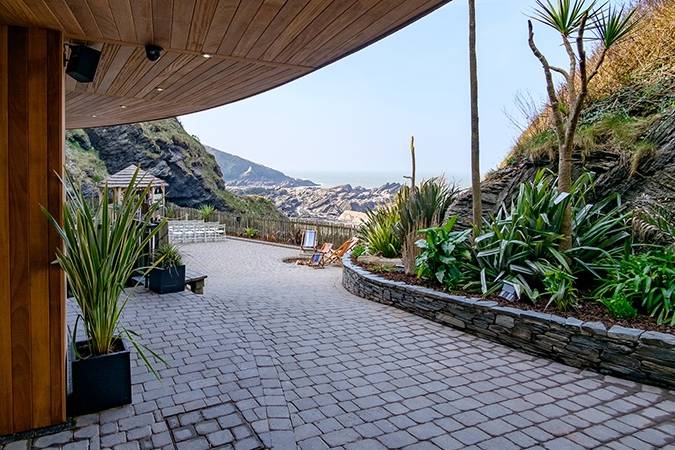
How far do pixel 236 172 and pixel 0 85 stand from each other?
4980cm

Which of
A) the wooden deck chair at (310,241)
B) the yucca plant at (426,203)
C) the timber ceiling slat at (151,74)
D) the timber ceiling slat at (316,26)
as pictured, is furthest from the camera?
the wooden deck chair at (310,241)

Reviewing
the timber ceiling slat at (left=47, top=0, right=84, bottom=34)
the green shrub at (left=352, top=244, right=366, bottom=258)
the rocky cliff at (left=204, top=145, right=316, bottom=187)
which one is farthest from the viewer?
the rocky cliff at (left=204, top=145, right=316, bottom=187)

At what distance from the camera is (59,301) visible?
232cm

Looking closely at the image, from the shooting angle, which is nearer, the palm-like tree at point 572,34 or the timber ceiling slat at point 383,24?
the timber ceiling slat at point 383,24

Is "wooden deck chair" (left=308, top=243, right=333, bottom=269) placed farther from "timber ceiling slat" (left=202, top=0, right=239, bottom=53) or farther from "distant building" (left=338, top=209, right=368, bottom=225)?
"timber ceiling slat" (left=202, top=0, right=239, bottom=53)

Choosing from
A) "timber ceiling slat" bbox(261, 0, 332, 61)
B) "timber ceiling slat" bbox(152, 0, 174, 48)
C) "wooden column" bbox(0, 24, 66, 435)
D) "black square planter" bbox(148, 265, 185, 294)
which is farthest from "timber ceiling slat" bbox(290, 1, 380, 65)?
"black square planter" bbox(148, 265, 185, 294)

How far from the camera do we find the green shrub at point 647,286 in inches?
134

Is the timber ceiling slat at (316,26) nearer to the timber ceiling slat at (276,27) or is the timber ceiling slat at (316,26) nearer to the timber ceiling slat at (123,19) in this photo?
the timber ceiling slat at (276,27)

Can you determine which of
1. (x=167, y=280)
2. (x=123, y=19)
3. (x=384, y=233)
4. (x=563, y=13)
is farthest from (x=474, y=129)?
(x=167, y=280)

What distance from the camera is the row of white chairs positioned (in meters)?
13.0

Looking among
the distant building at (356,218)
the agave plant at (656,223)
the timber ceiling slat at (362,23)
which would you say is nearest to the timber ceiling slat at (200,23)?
the timber ceiling slat at (362,23)

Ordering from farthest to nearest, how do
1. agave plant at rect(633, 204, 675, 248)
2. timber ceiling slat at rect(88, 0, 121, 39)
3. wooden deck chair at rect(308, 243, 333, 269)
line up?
wooden deck chair at rect(308, 243, 333, 269), agave plant at rect(633, 204, 675, 248), timber ceiling slat at rect(88, 0, 121, 39)

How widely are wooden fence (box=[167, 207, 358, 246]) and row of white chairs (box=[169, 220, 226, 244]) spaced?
0.67 meters

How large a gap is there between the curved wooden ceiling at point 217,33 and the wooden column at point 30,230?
26 cm
